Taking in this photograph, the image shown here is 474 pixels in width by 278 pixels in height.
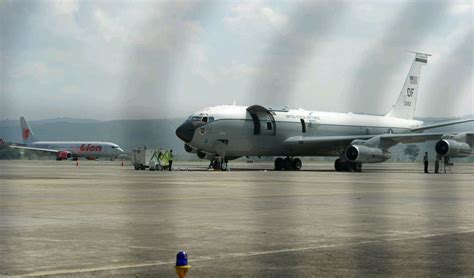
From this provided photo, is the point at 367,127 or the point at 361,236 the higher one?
the point at 367,127

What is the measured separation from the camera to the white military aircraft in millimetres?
64312

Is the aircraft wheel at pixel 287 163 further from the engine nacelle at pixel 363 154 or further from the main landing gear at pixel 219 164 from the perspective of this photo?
the engine nacelle at pixel 363 154

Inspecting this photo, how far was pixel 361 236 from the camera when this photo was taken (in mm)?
17078

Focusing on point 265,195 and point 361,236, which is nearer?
point 361,236

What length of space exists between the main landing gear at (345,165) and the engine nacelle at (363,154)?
179cm

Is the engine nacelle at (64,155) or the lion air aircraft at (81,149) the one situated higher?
the lion air aircraft at (81,149)

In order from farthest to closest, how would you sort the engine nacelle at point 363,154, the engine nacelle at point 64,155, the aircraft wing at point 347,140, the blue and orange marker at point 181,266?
the engine nacelle at point 64,155 → the aircraft wing at point 347,140 → the engine nacelle at point 363,154 → the blue and orange marker at point 181,266

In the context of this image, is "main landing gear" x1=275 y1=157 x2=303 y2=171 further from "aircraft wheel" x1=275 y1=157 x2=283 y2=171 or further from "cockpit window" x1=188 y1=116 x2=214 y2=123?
"cockpit window" x1=188 y1=116 x2=214 y2=123

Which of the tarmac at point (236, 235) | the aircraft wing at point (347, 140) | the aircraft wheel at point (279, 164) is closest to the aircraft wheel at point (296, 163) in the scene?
the aircraft wheel at point (279, 164)

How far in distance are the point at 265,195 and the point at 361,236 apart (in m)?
14.2

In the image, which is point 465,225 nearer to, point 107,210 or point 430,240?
point 430,240

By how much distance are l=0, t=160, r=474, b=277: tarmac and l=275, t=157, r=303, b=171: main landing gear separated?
41113mm

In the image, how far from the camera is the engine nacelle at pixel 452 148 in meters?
64.6

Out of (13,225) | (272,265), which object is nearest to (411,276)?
(272,265)
